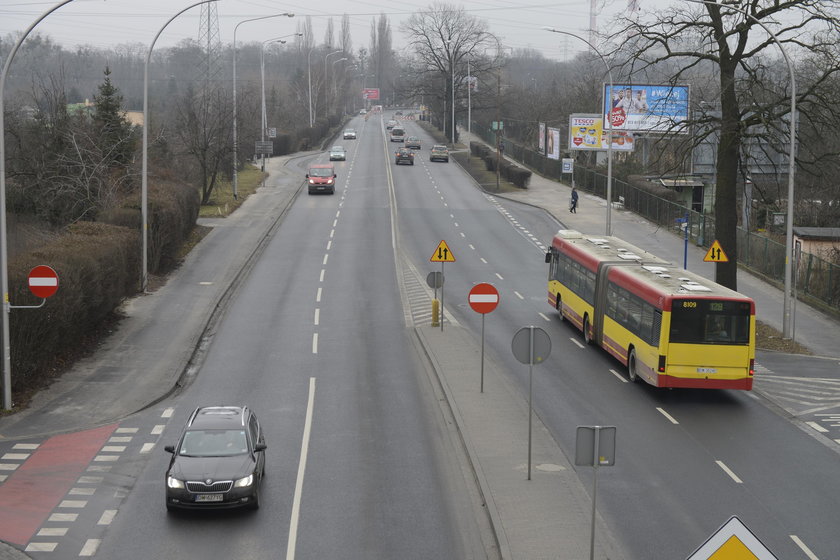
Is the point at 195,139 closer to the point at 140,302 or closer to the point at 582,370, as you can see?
the point at 140,302

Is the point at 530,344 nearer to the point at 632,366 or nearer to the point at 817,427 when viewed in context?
the point at 817,427

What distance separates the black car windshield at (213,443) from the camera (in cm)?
1572

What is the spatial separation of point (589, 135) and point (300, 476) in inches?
2160

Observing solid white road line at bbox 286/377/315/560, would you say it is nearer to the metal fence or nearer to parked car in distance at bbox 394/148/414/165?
the metal fence

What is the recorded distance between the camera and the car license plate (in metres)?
14.9

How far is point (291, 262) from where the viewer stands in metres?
41.7

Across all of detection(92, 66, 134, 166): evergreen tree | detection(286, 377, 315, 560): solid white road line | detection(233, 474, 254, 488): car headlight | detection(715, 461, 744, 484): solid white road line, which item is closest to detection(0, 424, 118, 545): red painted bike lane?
detection(233, 474, 254, 488): car headlight

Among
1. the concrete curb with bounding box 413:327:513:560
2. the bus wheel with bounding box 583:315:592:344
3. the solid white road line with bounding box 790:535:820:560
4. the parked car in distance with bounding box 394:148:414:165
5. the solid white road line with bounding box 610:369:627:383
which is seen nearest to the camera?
the concrete curb with bounding box 413:327:513:560

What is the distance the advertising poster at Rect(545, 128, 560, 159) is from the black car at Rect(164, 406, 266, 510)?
6362cm

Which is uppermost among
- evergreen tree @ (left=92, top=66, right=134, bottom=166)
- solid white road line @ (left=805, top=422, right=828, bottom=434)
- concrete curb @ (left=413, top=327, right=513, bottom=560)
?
evergreen tree @ (left=92, top=66, right=134, bottom=166)

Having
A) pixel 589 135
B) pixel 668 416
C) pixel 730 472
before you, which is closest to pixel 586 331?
pixel 668 416

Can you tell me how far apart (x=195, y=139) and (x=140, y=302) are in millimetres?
26233

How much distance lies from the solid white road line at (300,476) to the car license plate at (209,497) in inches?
44.6

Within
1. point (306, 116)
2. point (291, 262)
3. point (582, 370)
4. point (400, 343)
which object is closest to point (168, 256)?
point (291, 262)
